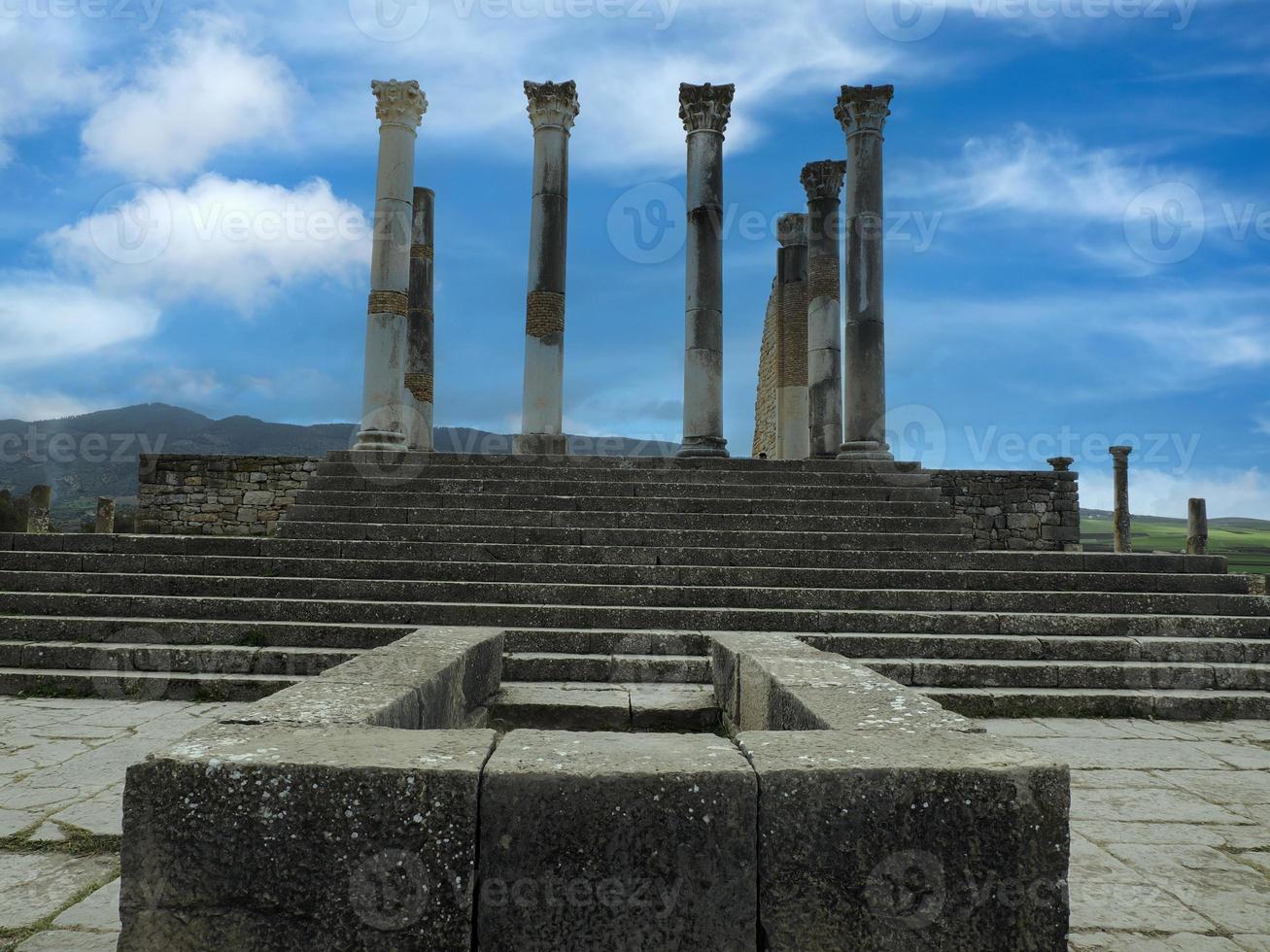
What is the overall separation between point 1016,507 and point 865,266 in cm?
498

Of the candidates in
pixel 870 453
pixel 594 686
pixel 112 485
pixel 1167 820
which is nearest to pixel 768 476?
pixel 870 453

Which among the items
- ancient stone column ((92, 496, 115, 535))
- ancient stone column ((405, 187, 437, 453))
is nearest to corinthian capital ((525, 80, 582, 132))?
ancient stone column ((405, 187, 437, 453))

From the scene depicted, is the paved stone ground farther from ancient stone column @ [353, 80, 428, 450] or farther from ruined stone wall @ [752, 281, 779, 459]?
ruined stone wall @ [752, 281, 779, 459]

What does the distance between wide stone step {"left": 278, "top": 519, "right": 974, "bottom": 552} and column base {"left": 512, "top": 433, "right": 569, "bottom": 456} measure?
4734 mm

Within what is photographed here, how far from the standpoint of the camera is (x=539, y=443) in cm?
1430

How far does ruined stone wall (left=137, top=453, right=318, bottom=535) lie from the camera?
14742 millimetres

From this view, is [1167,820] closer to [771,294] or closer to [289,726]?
[289,726]

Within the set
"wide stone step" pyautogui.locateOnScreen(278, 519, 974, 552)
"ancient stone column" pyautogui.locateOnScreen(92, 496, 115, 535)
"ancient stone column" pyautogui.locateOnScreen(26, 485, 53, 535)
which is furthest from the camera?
"ancient stone column" pyautogui.locateOnScreen(26, 485, 53, 535)

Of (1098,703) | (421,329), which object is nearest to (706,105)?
(421,329)

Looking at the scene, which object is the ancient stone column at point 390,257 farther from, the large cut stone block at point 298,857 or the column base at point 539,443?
the large cut stone block at point 298,857

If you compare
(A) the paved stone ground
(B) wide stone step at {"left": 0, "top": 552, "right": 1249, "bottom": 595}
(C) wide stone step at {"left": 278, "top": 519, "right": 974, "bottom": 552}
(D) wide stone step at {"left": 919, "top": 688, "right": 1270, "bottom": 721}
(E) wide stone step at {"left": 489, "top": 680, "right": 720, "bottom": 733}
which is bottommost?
Answer: (A) the paved stone ground

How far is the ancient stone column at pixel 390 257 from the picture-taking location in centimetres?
1399

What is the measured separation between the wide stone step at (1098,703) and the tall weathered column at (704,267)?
8.19 meters

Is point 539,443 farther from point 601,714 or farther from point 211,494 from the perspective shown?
point 601,714
